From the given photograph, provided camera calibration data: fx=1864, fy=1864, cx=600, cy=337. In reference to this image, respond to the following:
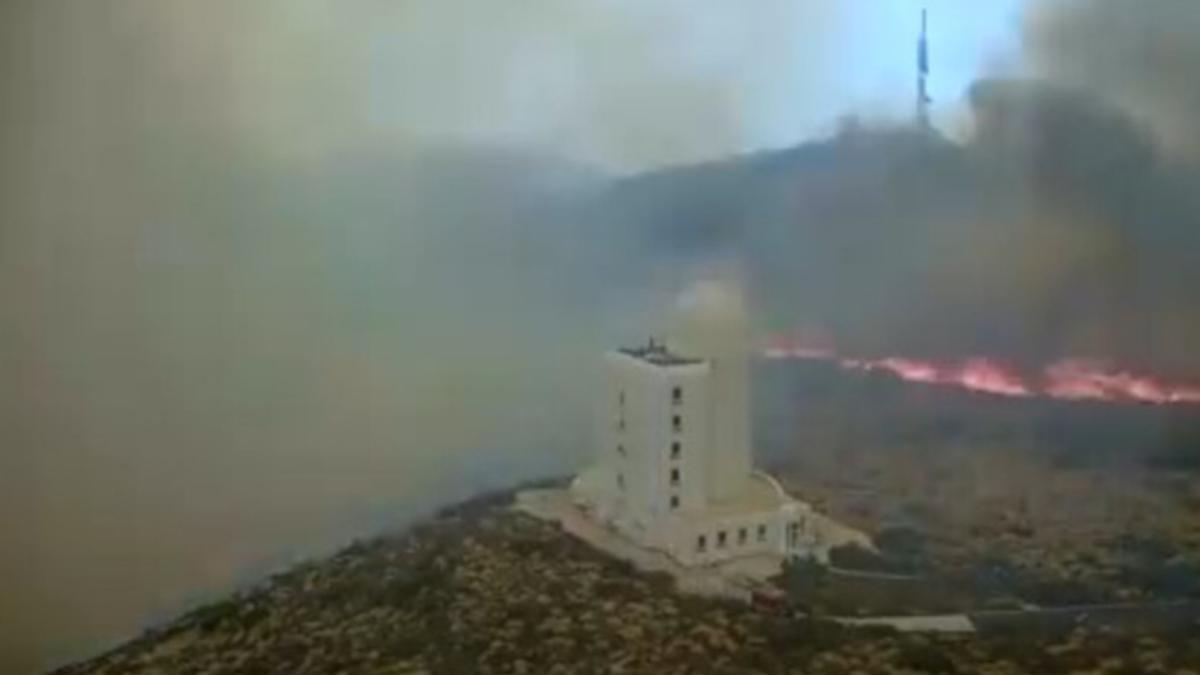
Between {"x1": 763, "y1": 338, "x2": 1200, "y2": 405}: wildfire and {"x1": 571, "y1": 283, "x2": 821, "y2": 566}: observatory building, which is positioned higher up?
{"x1": 763, "y1": 338, "x2": 1200, "y2": 405}: wildfire

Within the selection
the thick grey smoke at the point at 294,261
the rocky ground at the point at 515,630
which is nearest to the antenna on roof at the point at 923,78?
the thick grey smoke at the point at 294,261

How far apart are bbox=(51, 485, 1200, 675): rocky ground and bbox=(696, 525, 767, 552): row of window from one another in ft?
0.31

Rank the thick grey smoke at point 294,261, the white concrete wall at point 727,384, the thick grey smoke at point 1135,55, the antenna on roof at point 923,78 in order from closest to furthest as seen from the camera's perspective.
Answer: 1. the thick grey smoke at point 1135,55
2. the antenna on roof at point 923,78
3. the white concrete wall at point 727,384
4. the thick grey smoke at point 294,261

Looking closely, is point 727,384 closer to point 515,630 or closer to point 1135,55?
point 515,630

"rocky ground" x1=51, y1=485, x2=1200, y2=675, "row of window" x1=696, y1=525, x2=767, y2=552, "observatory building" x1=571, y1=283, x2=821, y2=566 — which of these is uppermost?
"observatory building" x1=571, y1=283, x2=821, y2=566

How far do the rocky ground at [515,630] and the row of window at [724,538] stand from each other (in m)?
0.10

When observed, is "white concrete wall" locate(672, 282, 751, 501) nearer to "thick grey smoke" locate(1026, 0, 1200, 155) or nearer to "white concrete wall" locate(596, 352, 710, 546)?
"white concrete wall" locate(596, 352, 710, 546)

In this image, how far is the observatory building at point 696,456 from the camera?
329 centimetres

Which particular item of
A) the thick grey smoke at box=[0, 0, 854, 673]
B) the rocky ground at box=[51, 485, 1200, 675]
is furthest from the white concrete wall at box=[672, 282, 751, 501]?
the rocky ground at box=[51, 485, 1200, 675]

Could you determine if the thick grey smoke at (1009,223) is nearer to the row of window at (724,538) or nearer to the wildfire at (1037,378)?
the wildfire at (1037,378)

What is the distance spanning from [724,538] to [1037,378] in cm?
61

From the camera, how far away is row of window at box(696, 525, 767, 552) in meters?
3.29

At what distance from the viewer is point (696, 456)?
3.35 m

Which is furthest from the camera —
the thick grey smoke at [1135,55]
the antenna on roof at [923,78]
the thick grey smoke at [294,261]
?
the thick grey smoke at [294,261]
